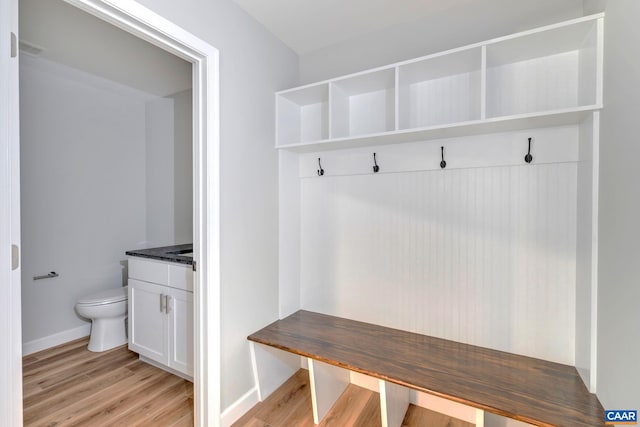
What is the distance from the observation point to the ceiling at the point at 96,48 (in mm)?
1789

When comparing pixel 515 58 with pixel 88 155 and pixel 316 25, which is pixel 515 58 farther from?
pixel 88 155

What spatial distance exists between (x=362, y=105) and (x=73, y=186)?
2706 millimetres

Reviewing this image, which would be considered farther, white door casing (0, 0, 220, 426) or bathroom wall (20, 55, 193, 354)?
bathroom wall (20, 55, 193, 354)

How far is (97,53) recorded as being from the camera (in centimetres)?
222

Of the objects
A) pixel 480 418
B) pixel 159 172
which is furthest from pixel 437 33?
pixel 159 172

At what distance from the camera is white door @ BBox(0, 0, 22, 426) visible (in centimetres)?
90

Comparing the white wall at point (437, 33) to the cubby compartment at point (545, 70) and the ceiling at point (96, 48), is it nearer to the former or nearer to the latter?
the cubby compartment at point (545, 70)

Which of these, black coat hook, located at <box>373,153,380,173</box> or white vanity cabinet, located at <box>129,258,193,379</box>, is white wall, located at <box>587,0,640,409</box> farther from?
white vanity cabinet, located at <box>129,258,193,379</box>

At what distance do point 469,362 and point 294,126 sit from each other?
1780mm

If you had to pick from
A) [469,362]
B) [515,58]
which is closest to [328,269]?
[469,362]

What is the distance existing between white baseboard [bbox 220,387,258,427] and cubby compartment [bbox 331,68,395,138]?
5.41 feet

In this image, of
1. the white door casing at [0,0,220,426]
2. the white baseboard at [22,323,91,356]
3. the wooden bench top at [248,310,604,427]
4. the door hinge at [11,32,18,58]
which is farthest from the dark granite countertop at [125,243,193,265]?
the door hinge at [11,32,18,58]

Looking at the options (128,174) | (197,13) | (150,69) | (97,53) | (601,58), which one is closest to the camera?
(601,58)

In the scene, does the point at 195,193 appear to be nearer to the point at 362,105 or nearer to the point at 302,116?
the point at 302,116
